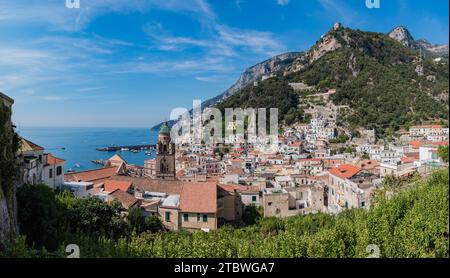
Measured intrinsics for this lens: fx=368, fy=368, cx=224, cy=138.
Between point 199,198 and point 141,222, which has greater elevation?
point 199,198

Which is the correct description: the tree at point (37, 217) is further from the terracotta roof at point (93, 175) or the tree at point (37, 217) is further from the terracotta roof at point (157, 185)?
the terracotta roof at point (93, 175)

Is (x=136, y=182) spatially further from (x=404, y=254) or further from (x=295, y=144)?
(x=295, y=144)

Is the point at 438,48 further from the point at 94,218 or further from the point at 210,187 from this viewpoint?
the point at 94,218

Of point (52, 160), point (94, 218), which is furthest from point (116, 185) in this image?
point (94, 218)

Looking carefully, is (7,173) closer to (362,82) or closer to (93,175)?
(93,175)

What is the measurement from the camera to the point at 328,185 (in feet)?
72.2

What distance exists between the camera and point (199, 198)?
15414mm

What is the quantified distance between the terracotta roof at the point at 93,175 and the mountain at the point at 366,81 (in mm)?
34976

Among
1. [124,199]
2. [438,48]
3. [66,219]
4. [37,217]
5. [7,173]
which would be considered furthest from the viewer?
[438,48]

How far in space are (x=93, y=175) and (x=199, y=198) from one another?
7691 mm

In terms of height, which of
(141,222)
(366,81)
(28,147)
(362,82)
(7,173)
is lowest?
(141,222)

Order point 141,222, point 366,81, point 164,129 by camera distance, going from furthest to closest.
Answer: point 366,81, point 164,129, point 141,222

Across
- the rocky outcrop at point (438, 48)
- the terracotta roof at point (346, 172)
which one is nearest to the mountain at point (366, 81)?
the rocky outcrop at point (438, 48)

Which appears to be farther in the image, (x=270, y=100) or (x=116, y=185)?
(x=270, y=100)
